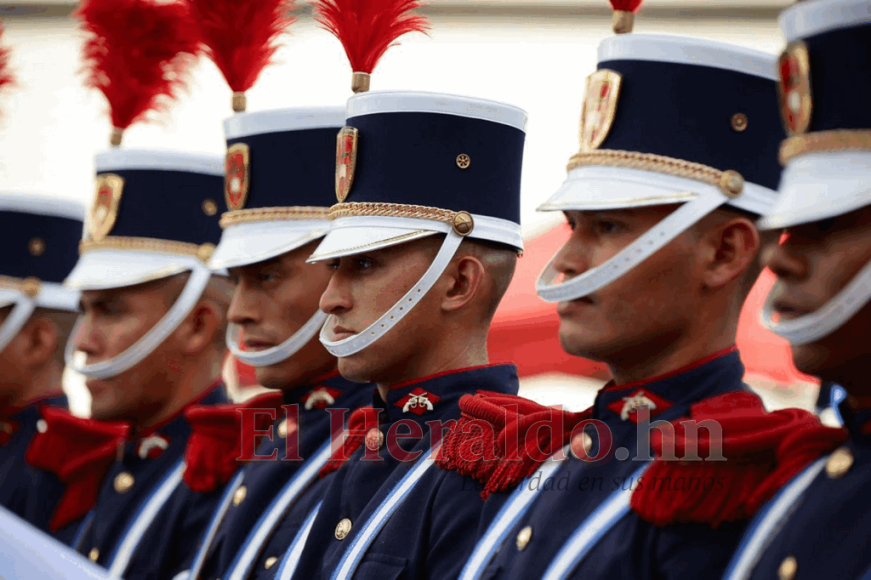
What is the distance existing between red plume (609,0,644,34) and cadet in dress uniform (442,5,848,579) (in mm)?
178

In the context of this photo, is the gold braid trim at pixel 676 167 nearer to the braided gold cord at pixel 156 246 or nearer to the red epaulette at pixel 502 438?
the red epaulette at pixel 502 438

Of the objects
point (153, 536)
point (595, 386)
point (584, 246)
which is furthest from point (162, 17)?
point (595, 386)

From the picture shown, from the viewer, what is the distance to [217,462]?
4520 mm

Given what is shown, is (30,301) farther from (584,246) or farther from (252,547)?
(584,246)

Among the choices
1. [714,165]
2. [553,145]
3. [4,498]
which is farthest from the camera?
[553,145]

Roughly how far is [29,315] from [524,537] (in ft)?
13.8

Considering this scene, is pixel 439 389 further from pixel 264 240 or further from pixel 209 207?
pixel 209 207

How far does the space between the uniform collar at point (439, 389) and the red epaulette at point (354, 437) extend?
148 mm

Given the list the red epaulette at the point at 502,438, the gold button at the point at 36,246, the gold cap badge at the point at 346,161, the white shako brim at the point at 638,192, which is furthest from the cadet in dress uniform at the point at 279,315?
the gold button at the point at 36,246

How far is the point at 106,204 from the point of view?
5.26 meters

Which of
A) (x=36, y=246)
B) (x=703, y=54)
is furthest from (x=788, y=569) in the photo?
(x=36, y=246)

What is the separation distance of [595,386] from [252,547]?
4.17m

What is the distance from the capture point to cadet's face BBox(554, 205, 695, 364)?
271 centimetres

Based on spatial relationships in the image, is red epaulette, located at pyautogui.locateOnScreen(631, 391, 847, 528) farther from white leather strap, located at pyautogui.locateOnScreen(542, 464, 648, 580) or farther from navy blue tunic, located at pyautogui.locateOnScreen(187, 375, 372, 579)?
navy blue tunic, located at pyautogui.locateOnScreen(187, 375, 372, 579)
